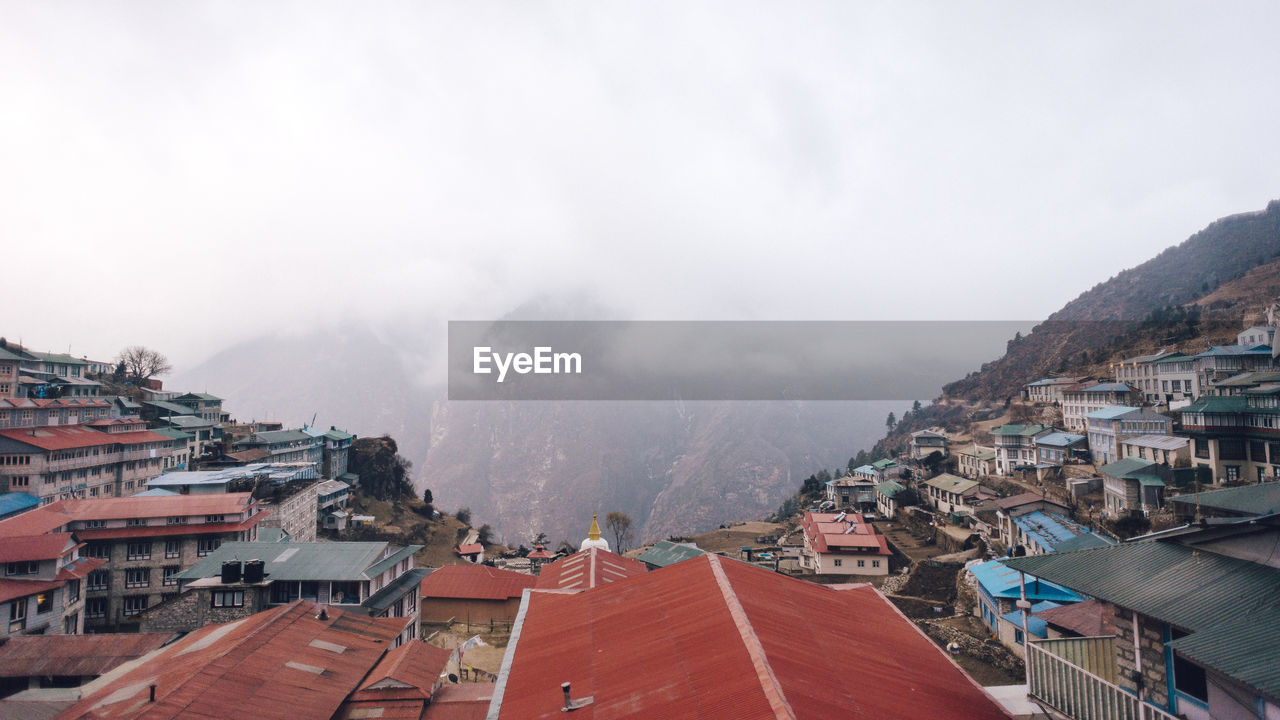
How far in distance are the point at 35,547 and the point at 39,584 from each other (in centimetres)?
179

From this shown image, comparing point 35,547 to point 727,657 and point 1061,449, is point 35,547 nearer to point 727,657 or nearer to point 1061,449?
point 727,657

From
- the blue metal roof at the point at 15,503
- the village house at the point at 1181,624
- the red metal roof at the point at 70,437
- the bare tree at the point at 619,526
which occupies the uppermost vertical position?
the red metal roof at the point at 70,437

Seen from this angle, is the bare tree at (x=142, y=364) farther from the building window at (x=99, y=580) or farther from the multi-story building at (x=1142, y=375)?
the multi-story building at (x=1142, y=375)

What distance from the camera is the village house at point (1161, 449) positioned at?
39875 mm

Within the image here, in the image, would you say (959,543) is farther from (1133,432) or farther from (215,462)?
(215,462)

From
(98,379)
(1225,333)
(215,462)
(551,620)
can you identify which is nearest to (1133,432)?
(1225,333)

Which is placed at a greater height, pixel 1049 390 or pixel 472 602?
pixel 1049 390

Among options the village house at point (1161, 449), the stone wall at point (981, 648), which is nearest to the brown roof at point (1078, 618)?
the stone wall at point (981, 648)

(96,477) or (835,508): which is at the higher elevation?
(96,477)

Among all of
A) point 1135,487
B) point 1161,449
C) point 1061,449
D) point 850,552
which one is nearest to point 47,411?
point 850,552

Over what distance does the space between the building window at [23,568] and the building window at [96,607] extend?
654cm

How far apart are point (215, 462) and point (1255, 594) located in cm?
6779

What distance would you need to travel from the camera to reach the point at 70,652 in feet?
71.9

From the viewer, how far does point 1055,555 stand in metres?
10.8
